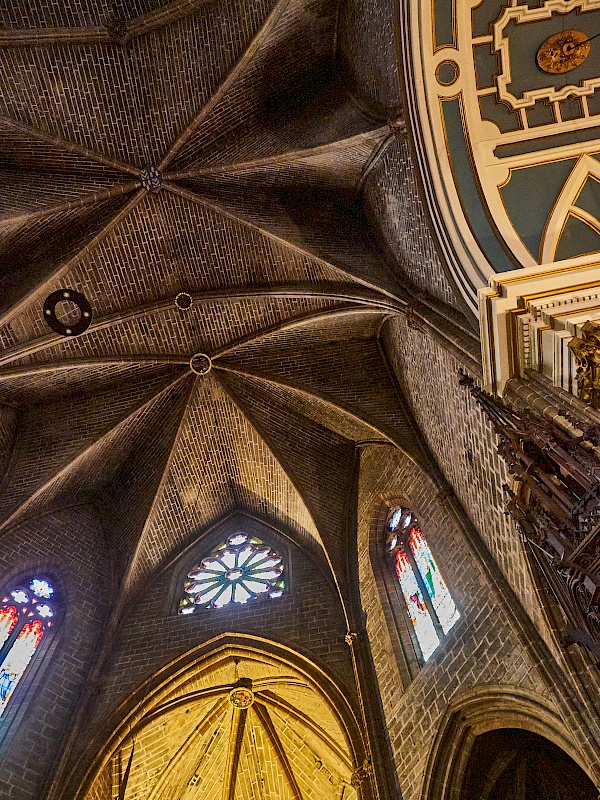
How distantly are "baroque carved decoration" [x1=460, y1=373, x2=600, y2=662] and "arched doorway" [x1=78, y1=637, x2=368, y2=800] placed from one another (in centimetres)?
573

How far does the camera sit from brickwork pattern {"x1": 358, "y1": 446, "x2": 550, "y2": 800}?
7438 mm

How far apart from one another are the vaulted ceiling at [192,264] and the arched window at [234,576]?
0.71 meters

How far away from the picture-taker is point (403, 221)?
1028 centimetres

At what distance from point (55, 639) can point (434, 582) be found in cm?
591

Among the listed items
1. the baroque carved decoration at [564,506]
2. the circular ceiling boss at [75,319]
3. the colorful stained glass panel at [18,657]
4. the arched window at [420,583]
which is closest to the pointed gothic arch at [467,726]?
the arched window at [420,583]

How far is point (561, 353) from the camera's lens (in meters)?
5.68

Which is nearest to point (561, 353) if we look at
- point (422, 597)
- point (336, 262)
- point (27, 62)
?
point (422, 597)

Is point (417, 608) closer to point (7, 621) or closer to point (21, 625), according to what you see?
point (21, 625)

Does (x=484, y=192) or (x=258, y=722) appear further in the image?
(x=258, y=722)

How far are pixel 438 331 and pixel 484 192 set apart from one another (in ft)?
7.04

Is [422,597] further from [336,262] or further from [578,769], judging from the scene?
[336,262]

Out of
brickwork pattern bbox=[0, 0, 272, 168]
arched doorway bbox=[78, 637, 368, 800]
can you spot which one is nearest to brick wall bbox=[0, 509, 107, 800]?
arched doorway bbox=[78, 637, 368, 800]

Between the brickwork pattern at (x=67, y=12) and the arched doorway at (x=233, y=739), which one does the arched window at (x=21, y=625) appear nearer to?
the arched doorway at (x=233, y=739)

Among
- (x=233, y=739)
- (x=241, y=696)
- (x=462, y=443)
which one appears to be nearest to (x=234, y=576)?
(x=241, y=696)
